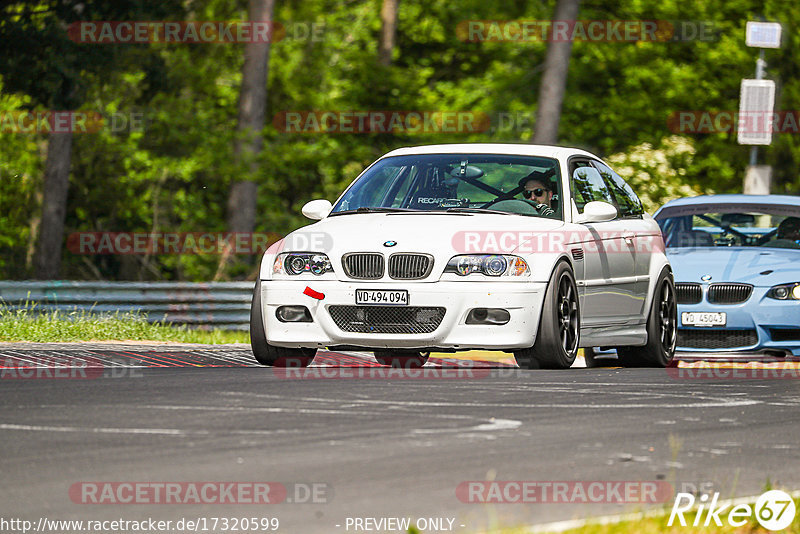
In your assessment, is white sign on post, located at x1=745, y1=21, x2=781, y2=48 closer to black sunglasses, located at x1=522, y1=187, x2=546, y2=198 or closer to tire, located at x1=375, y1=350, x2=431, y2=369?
tire, located at x1=375, y1=350, x2=431, y2=369

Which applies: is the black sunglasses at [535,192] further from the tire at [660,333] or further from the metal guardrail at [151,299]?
the metal guardrail at [151,299]

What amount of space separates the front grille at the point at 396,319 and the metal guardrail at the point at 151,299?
8.64 m

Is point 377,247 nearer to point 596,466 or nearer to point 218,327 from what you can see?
point 596,466

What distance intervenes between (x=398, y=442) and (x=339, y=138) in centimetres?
3154

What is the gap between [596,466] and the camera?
697 cm

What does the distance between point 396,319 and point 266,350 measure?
1281mm

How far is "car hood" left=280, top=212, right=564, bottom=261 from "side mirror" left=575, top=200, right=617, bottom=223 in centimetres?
36

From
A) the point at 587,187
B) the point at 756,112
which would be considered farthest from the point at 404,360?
the point at 756,112

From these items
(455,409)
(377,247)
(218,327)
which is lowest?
(218,327)

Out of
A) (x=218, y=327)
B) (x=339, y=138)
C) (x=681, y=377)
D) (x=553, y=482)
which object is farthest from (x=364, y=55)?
(x=553, y=482)

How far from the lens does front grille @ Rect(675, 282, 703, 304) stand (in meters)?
13.8

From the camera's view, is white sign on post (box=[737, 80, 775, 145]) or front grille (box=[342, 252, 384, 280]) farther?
white sign on post (box=[737, 80, 775, 145])

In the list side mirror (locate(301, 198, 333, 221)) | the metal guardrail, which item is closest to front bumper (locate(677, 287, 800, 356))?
side mirror (locate(301, 198, 333, 221))

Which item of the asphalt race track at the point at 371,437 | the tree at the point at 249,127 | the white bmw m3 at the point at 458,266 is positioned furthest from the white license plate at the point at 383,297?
the tree at the point at 249,127
